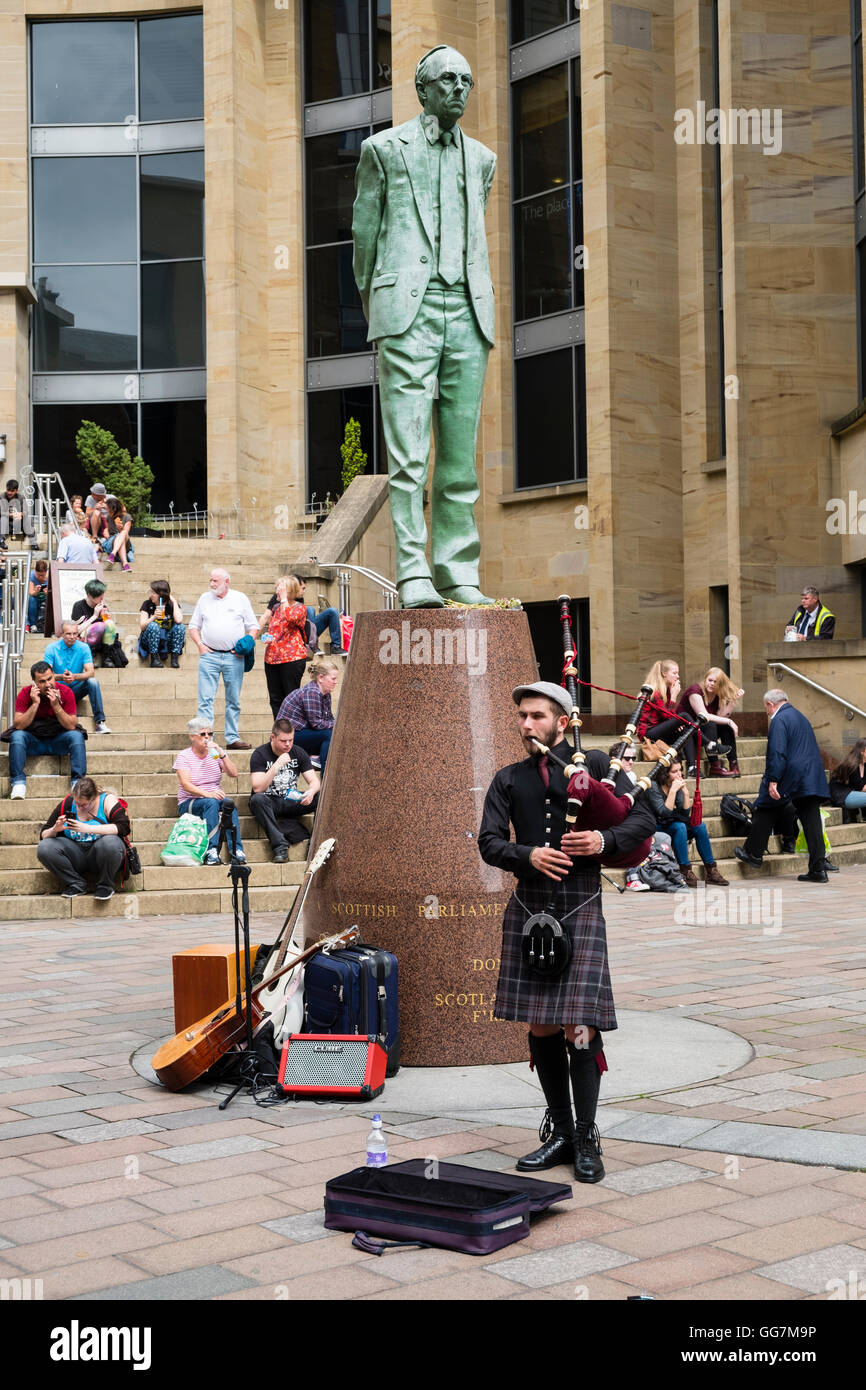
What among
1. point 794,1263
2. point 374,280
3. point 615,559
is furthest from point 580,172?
point 794,1263

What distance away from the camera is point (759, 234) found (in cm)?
2264

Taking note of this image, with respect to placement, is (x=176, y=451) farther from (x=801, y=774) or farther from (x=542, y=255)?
(x=801, y=774)

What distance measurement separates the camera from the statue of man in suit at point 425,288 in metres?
8.47

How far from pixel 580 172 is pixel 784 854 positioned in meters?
16.1

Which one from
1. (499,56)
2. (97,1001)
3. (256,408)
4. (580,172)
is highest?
(499,56)

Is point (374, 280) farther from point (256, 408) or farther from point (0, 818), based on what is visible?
point (256, 408)

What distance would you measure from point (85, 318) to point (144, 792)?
2149 centimetres

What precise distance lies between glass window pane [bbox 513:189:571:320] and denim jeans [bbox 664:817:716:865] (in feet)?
51.6

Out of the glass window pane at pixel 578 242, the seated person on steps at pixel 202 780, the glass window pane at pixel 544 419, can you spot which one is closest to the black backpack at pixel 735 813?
the seated person on steps at pixel 202 780

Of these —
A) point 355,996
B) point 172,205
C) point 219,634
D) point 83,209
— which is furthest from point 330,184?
point 355,996

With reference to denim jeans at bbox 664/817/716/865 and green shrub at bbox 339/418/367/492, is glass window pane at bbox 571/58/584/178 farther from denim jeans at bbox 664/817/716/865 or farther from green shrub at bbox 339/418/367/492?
denim jeans at bbox 664/817/716/865

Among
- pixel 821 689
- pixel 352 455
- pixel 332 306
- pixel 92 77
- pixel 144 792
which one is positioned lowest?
pixel 144 792

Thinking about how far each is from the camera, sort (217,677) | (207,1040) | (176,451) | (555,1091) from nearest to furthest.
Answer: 1. (555,1091)
2. (207,1040)
3. (217,677)
4. (176,451)

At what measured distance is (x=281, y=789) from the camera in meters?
13.7
